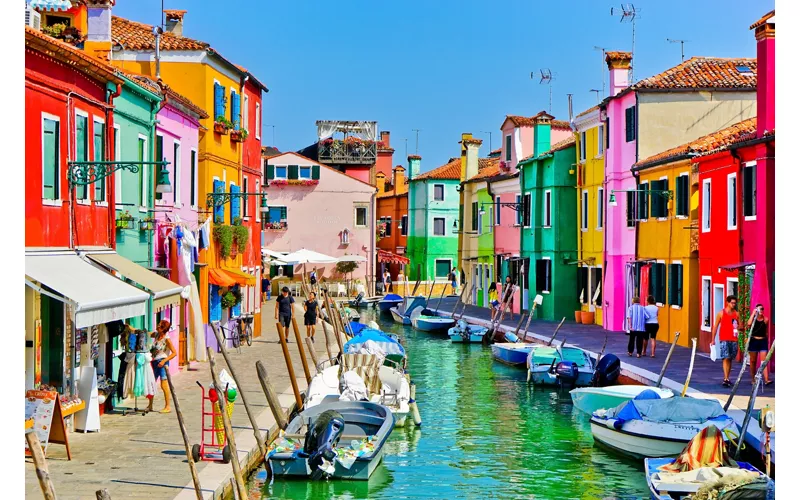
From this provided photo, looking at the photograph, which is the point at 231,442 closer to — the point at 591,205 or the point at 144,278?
the point at 144,278

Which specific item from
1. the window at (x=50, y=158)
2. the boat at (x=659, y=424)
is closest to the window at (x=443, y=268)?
the boat at (x=659, y=424)

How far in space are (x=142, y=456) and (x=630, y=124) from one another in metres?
23.7

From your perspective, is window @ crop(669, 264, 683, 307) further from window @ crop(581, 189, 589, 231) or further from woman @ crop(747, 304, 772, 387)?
woman @ crop(747, 304, 772, 387)

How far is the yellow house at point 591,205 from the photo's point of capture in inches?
1543

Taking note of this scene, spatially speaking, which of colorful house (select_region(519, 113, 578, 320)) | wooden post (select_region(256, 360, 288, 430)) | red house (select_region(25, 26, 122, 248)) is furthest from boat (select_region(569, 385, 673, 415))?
colorful house (select_region(519, 113, 578, 320))

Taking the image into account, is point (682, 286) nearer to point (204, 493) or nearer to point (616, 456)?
point (616, 456)

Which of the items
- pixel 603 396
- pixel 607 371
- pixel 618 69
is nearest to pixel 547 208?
pixel 618 69

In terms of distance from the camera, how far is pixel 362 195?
218 ft

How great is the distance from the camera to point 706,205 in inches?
1136

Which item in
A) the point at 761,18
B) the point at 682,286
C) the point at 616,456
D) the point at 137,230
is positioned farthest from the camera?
the point at 682,286

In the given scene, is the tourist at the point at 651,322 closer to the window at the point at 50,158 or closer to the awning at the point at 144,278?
the awning at the point at 144,278

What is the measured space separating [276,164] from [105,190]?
153 feet

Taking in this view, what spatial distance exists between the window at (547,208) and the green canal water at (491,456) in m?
15.1
